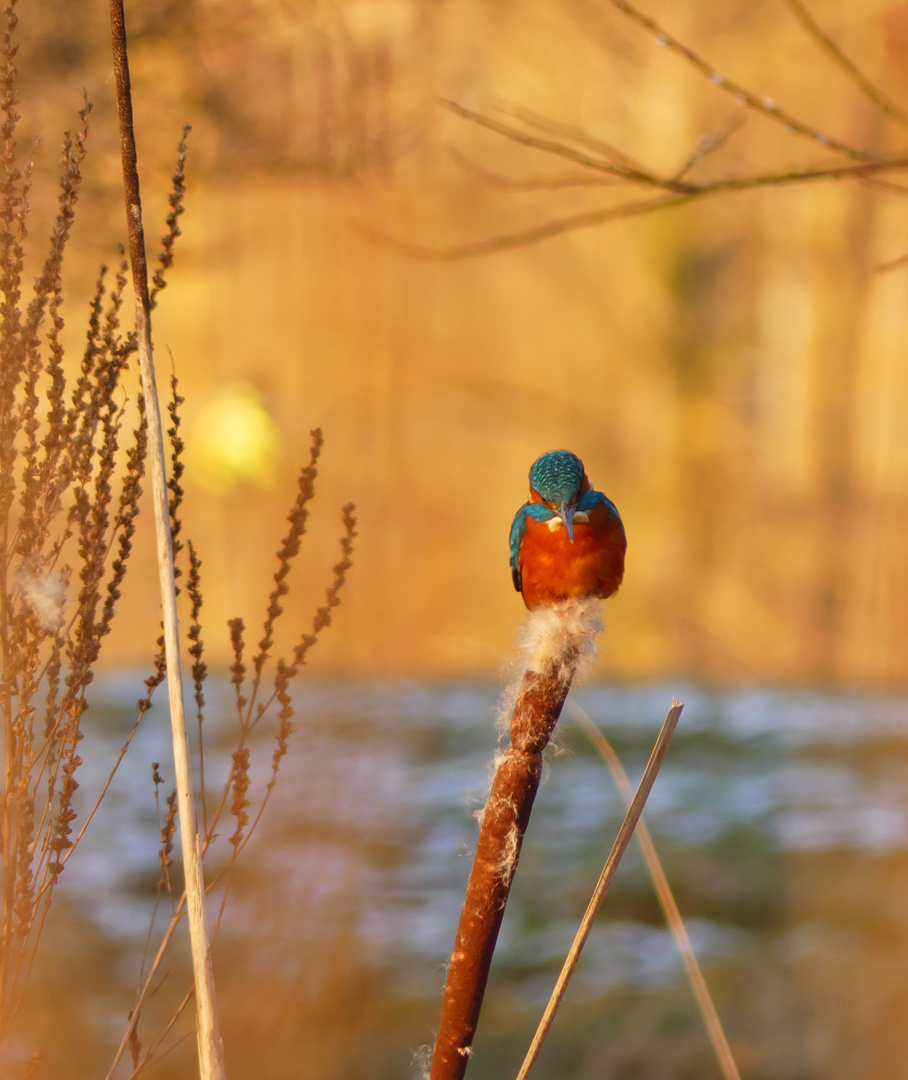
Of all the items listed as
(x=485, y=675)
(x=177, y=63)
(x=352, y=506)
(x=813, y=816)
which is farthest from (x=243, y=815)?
(x=485, y=675)

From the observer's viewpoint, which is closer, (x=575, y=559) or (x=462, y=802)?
(x=575, y=559)

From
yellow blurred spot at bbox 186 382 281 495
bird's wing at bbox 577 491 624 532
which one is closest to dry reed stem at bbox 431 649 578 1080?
bird's wing at bbox 577 491 624 532

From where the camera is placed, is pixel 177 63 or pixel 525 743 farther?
pixel 177 63

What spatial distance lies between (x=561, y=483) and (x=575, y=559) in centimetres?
5

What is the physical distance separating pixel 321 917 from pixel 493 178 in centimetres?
132

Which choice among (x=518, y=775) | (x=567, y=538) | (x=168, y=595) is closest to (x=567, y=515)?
(x=567, y=538)

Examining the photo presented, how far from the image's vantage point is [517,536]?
24.3 inches

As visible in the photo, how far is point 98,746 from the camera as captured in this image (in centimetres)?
203

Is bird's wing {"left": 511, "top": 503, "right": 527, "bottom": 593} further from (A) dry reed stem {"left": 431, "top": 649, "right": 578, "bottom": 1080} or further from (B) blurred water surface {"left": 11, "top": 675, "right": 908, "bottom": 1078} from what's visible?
(B) blurred water surface {"left": 11, "top": 675, "right": 908, "bottom": 1078}

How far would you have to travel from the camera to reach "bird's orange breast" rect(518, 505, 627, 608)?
56 cm

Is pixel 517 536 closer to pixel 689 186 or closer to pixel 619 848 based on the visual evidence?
pixel 619 848

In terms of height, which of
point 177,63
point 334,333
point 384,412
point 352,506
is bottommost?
point 352,506

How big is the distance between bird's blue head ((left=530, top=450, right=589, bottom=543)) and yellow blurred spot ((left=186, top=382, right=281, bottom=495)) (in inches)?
65.4

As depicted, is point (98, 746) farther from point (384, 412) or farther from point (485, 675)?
point (485, 675)
